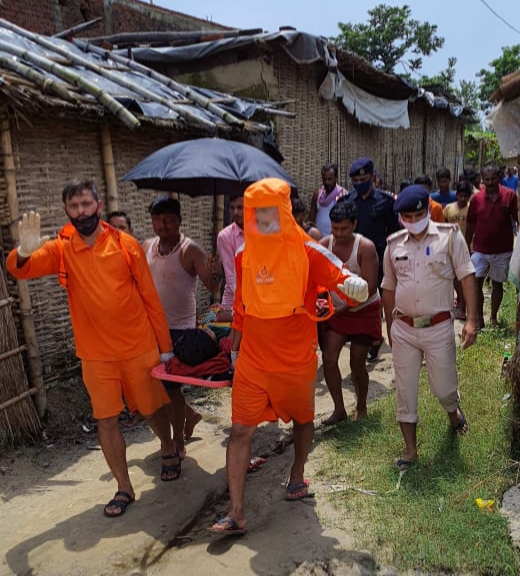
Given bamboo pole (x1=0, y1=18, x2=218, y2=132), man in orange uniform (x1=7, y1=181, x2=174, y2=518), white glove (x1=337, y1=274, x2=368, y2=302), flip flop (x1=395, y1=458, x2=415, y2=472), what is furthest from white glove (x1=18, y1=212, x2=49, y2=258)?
bamboo pole (x1=0, y1=18, x2=218, y2=132)

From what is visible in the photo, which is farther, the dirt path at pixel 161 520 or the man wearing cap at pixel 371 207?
the man wearing cap at pixel 371 207

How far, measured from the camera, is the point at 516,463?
3670 mm

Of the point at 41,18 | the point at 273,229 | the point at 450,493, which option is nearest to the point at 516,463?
the point at 450,493

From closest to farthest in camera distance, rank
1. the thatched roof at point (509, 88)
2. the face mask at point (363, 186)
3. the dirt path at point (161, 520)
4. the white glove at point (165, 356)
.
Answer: the dirt path at point (161, 520) → the white glove at point (165, 356) → the thatched roof at point (509, 88) → the face mask at point (363, 186)

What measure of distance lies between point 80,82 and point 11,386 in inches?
115

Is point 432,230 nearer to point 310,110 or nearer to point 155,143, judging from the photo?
point 155,143

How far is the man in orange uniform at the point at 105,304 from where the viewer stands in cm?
352

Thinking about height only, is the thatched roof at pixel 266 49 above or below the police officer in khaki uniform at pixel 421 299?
above

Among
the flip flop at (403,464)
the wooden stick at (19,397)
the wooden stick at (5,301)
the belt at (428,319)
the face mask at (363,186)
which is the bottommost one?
the flip flop at (403,464)

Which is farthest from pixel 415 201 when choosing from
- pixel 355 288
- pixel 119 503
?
pixel 119 503

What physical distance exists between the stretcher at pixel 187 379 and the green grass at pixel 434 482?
1059 millimetres

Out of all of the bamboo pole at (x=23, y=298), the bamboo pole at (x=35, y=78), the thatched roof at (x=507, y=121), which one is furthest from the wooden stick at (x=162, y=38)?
the bamboo pole at (x=23, y=298)

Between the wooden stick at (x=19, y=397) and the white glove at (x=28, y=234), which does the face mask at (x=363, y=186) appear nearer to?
the white glove at (x=28, y=234)

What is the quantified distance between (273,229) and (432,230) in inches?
48.2
